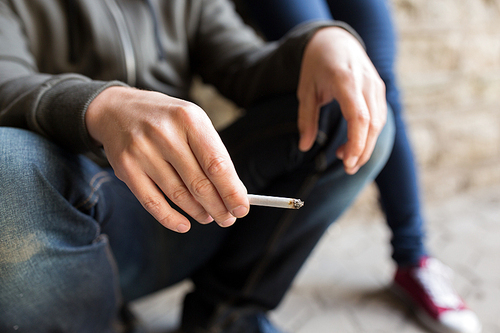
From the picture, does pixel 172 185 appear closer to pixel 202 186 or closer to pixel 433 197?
pixel 202 186

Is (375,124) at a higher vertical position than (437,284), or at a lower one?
higher

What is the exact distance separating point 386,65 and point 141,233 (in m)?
0.65

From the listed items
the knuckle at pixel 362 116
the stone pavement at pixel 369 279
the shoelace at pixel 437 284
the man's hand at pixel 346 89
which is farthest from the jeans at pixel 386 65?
the knuckle at pixel 362 116

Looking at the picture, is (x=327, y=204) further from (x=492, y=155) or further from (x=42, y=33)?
(x=492, y=155)

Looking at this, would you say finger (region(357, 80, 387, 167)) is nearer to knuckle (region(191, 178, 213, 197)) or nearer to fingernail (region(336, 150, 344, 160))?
fingernail (region(336, 150, 344, 160))

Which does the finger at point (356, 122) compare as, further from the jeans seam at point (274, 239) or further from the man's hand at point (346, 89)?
the jeans seam at point (274, 239)

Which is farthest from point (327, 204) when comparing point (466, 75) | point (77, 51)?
point (466, 75)

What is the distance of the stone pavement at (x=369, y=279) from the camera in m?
0.85

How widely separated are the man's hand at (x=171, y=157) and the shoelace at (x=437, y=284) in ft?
2.29

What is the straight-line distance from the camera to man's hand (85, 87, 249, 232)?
1.09 feet

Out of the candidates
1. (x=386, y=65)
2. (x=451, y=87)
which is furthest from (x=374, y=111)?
(x=451, y=87)

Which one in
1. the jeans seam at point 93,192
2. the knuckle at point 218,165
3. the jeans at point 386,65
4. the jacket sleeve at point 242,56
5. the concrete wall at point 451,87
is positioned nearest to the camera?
the knuckle at point 218,165

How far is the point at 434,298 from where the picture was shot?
83 centimetres

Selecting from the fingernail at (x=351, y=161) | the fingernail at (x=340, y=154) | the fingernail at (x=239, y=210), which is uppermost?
the fingernail at (x=239, y=210)
